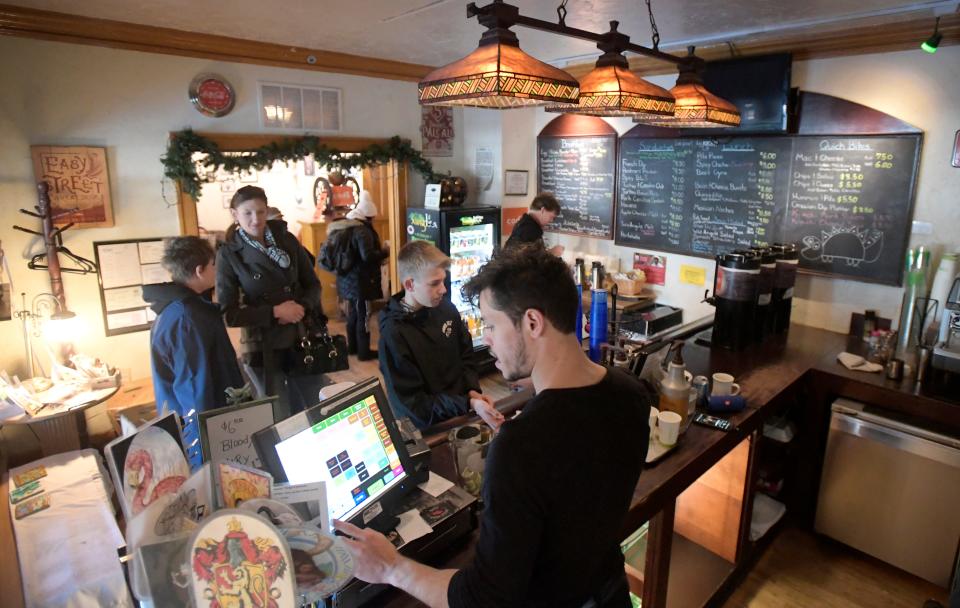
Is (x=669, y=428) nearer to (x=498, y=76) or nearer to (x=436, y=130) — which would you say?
(x=498, y=76)

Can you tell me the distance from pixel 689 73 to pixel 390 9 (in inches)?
61.2

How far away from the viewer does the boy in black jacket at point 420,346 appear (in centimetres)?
216

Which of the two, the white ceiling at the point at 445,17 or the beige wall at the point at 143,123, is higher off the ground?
the white ceiling at the point at 445,17

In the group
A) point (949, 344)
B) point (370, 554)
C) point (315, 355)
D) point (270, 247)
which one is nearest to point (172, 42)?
point (270, 247)

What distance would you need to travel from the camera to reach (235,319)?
3.01 meters

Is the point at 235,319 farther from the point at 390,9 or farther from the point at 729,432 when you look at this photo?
the point at 729,432

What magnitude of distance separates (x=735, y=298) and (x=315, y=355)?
231 centimetres

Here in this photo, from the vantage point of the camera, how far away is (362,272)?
516 cm

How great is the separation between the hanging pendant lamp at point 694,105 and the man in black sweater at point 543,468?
1.70 m

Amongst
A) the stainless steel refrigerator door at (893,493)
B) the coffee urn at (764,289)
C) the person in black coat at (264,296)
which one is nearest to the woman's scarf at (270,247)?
the person in black coat at (264,296)

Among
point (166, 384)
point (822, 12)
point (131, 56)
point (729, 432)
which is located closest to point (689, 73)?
point (822, 12)

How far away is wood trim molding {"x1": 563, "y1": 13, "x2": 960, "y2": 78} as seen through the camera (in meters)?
3.03

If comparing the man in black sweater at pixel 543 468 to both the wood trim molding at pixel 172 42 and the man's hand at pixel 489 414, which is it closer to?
the man's hand at pixel 489 414

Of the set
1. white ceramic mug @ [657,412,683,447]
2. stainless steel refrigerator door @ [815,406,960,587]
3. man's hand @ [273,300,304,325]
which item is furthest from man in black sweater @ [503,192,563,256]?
white ceramic mug @ [657,412,683,447]
